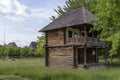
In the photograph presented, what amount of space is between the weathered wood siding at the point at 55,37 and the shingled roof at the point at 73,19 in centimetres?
91

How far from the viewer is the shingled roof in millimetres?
36706

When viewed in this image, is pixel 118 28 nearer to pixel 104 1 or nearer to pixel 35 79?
pixel 104 1

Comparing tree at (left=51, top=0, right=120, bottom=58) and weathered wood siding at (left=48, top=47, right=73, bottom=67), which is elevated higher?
tree at (left=51, top=0, right=120, bottom=58)

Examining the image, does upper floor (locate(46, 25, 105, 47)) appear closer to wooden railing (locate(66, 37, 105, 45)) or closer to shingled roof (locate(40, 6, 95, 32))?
wooden railing (locate(66, 37, 105, 45))

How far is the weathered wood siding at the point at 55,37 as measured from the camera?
1547 inches

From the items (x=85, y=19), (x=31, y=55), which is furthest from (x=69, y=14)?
(x=31, y=55)

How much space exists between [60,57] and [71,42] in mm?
3827

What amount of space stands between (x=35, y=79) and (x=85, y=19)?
51.9 ft

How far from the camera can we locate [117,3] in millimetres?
25234

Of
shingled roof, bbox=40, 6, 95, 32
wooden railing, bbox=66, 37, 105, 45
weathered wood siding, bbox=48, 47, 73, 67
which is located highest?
shingled roof, bbox=40, 6, 95, 32

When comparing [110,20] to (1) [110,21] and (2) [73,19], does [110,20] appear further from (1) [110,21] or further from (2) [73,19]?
(2) [73,19]

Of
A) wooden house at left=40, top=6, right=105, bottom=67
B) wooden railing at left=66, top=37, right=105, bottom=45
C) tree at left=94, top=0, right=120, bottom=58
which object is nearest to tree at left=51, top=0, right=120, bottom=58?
tree at left=94, top=0, right=120, bottom=58

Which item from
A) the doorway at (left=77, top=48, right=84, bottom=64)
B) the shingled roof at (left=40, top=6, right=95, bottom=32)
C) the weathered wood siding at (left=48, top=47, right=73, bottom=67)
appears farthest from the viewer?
the doorway at (left=77, top=48, right=84, bottom=64)

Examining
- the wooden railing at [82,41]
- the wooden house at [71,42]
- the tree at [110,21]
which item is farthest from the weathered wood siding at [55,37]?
the tree at [110,21]
